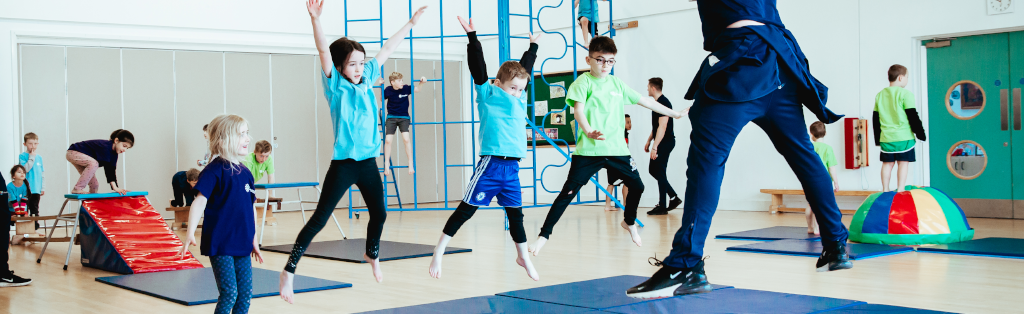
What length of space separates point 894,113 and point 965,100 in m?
1.68

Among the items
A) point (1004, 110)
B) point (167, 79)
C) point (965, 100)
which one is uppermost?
point (167, 79)

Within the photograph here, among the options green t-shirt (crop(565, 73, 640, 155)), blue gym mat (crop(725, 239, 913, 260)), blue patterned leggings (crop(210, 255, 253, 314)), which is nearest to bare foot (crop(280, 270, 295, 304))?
blue patterned leggings (crop(210, 255, 253, 314))

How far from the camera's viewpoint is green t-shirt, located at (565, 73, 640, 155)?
4.70 metres

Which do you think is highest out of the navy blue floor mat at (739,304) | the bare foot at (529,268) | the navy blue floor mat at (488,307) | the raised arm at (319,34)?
the raised arm at (319,34)

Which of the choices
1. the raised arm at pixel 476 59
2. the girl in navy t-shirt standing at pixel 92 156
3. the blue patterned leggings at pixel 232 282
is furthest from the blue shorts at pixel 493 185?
the girl in navy t-shirt standing at pixel 92 156

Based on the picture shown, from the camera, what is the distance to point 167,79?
962cm

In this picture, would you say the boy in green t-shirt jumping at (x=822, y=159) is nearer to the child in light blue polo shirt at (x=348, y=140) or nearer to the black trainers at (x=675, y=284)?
A: the black trainers at (x=675, y=284)

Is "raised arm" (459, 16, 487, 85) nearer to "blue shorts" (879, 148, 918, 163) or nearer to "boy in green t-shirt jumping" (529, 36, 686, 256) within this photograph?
"boy in green t-shirt jumping" (529, 36, 686, 256)

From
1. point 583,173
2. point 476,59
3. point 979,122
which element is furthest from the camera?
point 979,122

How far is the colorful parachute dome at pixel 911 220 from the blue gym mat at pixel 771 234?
47 centimetres

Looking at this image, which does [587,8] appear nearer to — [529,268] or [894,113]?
[894,113]

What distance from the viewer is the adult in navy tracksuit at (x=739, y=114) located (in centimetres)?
263

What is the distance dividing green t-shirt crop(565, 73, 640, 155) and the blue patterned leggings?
232 cm

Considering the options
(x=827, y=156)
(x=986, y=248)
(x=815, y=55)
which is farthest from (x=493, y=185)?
(x=815, y=55)
